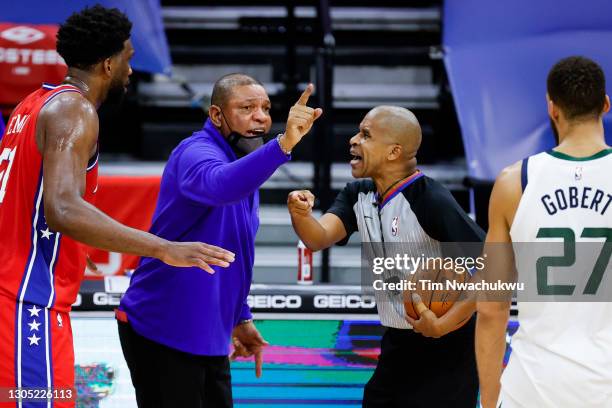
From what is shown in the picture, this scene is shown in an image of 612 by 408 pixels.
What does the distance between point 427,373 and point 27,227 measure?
164cm

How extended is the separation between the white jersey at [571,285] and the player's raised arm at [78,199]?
927 mm

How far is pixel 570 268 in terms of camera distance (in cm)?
272

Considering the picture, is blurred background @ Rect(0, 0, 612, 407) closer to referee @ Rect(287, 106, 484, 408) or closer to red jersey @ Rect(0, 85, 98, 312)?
referee @ Rect(287, 106, 484, 408)

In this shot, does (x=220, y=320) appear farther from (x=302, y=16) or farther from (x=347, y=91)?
(x=302, y=16)

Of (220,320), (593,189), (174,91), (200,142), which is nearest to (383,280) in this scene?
(220,320)

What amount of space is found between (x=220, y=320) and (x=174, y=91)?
4304 mm

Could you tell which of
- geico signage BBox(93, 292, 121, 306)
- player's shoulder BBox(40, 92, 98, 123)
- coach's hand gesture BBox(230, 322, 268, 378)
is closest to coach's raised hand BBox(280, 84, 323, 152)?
player's shoulder BBox(40, 92, 98, 123)

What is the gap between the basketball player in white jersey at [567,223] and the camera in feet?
8.61

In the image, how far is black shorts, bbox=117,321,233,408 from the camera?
3309 mm

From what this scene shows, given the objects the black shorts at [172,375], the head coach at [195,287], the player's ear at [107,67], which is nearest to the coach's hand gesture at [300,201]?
the head coach at [195,287]

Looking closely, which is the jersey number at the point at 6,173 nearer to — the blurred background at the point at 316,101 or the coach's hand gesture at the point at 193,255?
the coach's hand gesture at the point at 193,255

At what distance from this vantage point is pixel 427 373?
3.55 metres

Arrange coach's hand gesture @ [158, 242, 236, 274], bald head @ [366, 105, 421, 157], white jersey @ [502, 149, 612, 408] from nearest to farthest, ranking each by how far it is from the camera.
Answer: white jersey @ [502, 149, 612, 408], coach's hand gesture @ [158, 242, 236, 274], bald head @ [366, 105, 421, 157]

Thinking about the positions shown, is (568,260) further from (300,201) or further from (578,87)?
(300,201)
